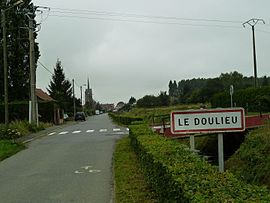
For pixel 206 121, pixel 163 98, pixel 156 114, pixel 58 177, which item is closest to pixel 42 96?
pixel 163 98

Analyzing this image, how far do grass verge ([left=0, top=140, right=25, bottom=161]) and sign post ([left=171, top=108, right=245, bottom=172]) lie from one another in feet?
41.1

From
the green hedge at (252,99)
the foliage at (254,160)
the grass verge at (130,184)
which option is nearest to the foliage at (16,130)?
→ the foliage at (254,160)

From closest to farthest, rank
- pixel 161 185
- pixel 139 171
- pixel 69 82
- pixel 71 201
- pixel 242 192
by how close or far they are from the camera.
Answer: pixel 242 192
pixel 161 185
pixel 71 201
pixel 139 171
pixel 69 82

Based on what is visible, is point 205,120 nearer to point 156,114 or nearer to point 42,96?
point 156,114

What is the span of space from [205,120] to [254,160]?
401 inches

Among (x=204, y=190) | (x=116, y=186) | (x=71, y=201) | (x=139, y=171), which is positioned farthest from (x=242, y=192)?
(x=139, y=171)

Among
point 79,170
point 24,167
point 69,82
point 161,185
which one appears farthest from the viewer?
A: point 69,82

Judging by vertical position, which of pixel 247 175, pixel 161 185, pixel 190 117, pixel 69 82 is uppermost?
pixel 69 82

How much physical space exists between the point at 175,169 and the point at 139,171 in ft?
21.2

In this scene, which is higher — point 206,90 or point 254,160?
point 206,90

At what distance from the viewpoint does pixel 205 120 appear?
327 inches

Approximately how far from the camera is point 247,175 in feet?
56.0

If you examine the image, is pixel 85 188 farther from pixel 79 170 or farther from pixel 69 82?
pixel 69 82

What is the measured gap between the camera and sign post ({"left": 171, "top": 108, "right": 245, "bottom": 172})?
8.29 metres
